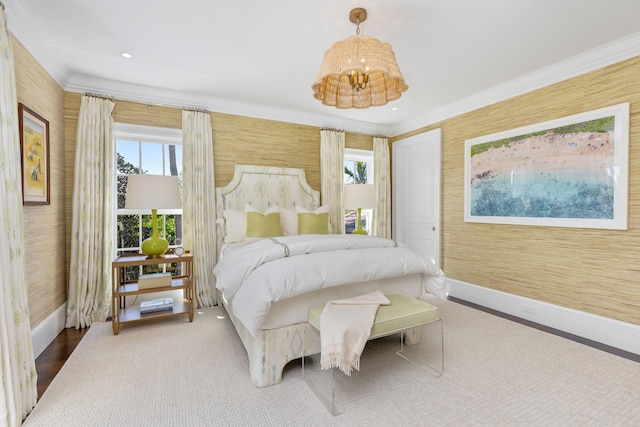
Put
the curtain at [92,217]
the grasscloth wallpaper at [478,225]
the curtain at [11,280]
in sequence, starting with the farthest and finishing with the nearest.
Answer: the curtain at [92,217], the grasscloth wallpaper at [478,225], the curtain at [11,280]

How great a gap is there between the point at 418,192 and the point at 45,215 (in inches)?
179

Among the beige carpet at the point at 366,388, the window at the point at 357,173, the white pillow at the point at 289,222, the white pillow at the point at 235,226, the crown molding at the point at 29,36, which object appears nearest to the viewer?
the beige carpet at the point at 366,388

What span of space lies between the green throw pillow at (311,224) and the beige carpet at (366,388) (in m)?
1.59

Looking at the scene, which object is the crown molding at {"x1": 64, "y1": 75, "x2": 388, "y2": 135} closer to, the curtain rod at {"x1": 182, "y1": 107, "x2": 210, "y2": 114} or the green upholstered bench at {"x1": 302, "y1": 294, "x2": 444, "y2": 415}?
the curtain rod at {"x1": 182, "y1": 107, "x2": 210, "y2": 114}

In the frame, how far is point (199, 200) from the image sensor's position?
371cm

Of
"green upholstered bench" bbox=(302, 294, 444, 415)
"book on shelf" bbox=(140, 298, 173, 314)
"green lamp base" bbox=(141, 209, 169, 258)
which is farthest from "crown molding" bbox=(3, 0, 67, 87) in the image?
"green upholstered bench" bbox=(302, 294, 444, 415)

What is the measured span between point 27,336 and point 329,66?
8.18 ft

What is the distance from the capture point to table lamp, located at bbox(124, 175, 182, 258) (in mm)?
2967

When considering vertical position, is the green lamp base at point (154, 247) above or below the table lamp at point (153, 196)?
below

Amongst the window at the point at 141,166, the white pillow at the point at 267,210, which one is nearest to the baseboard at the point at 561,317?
the white pillow at the point at 267,210

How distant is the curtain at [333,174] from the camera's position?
4594 millimetres

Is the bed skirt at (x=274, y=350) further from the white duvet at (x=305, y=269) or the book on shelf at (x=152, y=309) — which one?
the book on shelf at (x=152, y=309)

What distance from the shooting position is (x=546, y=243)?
3.11 m

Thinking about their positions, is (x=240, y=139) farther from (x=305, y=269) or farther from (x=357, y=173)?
(x=305, y=269)
